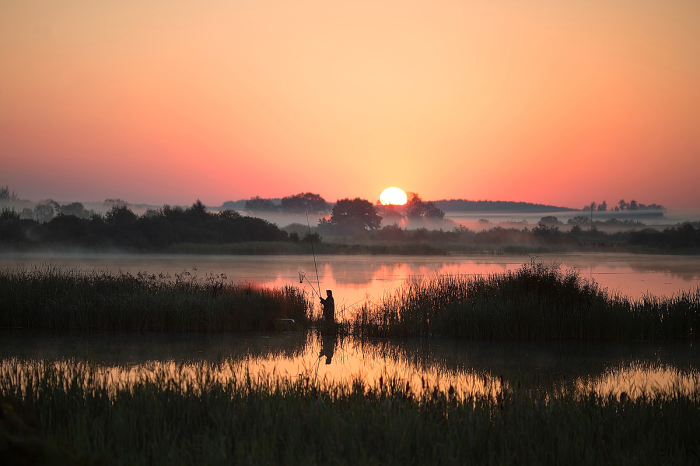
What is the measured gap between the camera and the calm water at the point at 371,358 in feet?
26.4

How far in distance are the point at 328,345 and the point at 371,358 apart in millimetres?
1519

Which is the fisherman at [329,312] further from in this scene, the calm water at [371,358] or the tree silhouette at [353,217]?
the tree silhouette at [353,217]

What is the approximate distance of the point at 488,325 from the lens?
11711 millimetres

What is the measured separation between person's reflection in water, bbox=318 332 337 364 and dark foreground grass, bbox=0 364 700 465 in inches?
183

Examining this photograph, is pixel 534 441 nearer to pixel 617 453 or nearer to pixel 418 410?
pixel 617 453

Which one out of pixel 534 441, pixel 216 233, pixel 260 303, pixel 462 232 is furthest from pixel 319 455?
pixel 462 232

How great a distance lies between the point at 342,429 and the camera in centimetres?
433

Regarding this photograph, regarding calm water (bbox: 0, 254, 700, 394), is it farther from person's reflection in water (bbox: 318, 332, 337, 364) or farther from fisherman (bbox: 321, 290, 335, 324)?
fisherman (bbox: 321, 290, 335, 324)

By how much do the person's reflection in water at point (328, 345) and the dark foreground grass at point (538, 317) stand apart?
0.66 meters

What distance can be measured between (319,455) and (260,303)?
30.9 feet

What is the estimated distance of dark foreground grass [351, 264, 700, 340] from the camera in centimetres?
1165

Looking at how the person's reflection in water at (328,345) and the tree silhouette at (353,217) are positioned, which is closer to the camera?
the person's reflection in water at (328,345)

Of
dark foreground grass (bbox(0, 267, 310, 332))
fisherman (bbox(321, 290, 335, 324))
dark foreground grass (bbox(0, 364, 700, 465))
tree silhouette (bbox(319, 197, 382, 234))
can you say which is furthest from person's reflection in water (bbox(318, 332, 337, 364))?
tree silhouette (bbox(319, 197, 382, 234))

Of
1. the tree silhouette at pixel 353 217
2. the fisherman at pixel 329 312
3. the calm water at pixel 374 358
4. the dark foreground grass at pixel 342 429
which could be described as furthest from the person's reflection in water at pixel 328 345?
the tree silhouette at pixel 353 217
